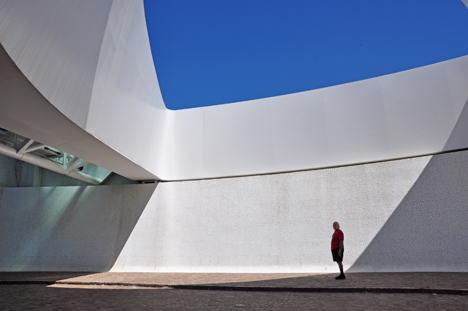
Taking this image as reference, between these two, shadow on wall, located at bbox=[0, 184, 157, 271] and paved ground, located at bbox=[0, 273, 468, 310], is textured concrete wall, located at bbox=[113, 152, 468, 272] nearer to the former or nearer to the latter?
shadow on wall, located at bbox=[0, 184, 157, 271]

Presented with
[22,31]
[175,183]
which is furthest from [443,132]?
[22,31]

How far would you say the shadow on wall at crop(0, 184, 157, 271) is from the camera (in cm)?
1404

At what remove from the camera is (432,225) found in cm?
1059

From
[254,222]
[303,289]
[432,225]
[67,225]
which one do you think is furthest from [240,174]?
[67,225]

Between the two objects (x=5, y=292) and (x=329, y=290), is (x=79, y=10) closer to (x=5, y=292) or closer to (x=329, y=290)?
(x=5, y=292)

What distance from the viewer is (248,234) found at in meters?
12.7

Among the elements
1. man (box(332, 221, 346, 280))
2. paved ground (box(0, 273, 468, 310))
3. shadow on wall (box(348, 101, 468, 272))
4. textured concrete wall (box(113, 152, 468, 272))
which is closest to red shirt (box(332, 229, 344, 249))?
man (box(332, 221, 346, 280))

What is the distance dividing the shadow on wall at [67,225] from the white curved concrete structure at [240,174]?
0.17 feet

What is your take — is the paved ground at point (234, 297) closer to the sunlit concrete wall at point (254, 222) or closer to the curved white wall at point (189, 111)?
the sunlit concrete wall at point (254, 222)

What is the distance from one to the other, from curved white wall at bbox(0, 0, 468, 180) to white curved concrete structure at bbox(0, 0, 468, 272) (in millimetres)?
47

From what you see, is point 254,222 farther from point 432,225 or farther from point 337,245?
point 432,225

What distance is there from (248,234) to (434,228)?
6.12 metres

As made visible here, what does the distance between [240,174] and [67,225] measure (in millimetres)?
7911

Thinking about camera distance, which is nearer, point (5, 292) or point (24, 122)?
point (24, 122)
